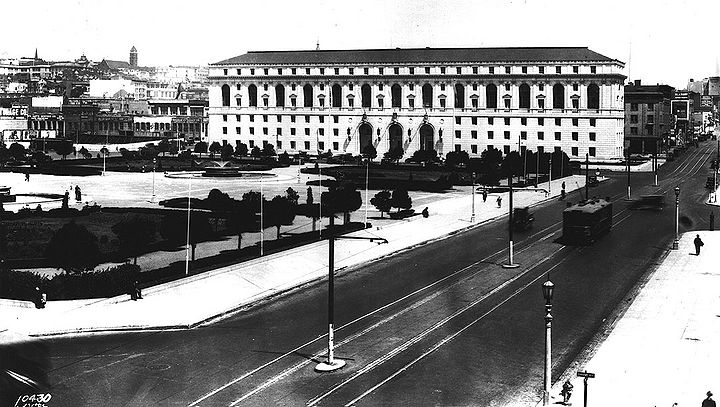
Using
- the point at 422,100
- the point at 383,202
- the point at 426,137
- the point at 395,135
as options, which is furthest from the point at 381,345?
the point at 395,135

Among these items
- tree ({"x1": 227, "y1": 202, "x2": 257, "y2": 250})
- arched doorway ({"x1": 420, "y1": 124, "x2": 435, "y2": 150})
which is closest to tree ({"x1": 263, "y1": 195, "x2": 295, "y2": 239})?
tree ({"x1": 227, "y1": 202, "x2": 257, "y2": 250})

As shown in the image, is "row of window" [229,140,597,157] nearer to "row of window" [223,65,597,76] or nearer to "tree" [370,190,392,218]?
"row of window" [223,65,597,76]

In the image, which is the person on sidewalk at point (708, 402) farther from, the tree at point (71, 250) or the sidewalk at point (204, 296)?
the tree at point (71, 250)

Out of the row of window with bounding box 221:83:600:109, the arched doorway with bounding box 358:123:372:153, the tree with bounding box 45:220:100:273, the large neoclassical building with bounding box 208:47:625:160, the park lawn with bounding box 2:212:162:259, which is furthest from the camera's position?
the arched doorway with bounding box 358:123:372:153

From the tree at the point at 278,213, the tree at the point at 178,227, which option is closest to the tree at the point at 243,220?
the tree at the point at 278,213

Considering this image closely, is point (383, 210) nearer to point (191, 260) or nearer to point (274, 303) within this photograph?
point (191, 260)

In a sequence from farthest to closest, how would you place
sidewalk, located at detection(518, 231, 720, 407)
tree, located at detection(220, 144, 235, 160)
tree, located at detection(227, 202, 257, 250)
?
tree, located at detection(220, 144, 235, 160) < tree, located at detection(227, 202, 257, 250) < sidewalk, located at detection(518, 231, 720, 407)

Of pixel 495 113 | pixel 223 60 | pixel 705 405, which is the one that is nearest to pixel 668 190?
pixel 495 113

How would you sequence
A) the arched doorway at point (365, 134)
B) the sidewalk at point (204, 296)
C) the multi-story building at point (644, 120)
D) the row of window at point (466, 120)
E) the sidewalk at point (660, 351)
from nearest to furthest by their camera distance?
the sidewalk at point (660, 351), the sidewalk at point (204, 296), the row of window at point (466, 120), the arched doorway at point (365, 134), the multi-story building at point (644, 120)
